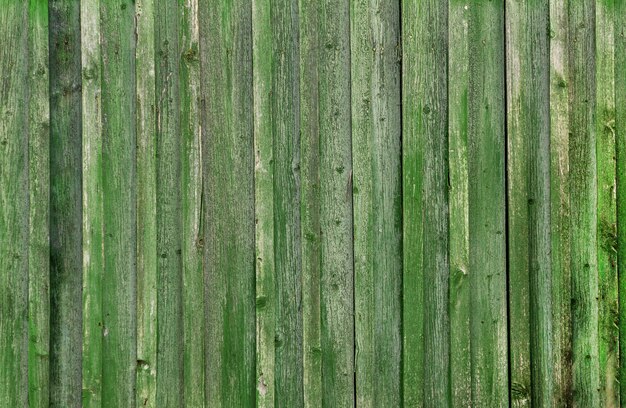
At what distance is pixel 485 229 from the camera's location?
260 cm

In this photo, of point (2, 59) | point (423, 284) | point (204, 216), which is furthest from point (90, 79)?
point (423, 284)

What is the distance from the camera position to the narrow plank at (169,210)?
103 inches

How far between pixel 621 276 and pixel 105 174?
2008 mm

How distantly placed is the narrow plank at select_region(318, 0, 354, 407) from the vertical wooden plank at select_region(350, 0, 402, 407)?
0.03m

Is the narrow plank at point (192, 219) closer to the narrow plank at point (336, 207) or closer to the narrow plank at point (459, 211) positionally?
the narrow plank at point (336, 207)

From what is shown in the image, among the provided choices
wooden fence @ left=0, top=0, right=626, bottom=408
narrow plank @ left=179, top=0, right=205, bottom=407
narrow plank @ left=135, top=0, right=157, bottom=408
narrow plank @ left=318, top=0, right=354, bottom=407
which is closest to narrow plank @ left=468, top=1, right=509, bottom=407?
wooden fence @ left=0, top=0, right=626, bottom=408

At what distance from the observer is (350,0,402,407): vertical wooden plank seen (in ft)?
8.52

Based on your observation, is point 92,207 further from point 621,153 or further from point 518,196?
point 621,153

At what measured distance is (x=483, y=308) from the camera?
2594 mm

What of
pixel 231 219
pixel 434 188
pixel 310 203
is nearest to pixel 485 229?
pixel 434 188

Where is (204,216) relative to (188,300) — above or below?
above

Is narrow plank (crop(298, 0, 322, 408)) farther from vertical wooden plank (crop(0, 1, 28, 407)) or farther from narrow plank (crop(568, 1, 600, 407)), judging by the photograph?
vertical wooden plank (crop(0, 1, 28, 407))

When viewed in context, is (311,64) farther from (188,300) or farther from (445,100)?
(188,300)

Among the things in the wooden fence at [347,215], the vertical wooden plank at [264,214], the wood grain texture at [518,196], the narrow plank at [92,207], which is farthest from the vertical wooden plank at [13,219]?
the wood grain texture at [518,196]
